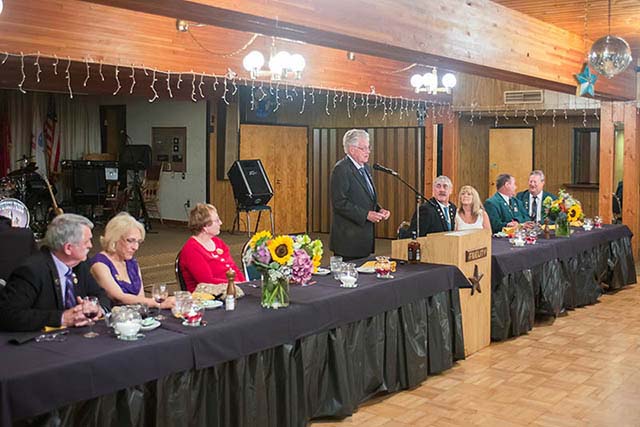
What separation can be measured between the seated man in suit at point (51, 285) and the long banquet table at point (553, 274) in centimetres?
341

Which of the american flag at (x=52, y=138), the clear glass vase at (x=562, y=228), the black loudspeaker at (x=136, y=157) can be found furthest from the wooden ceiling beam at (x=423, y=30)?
the american flag at (x=52, y=138)

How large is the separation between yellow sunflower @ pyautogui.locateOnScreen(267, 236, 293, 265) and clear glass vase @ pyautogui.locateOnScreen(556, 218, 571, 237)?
3.96 meters

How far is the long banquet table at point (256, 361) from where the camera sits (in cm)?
283

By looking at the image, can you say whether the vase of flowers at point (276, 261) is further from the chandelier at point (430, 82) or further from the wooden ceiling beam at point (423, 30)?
the chandelier at point (430, 82)

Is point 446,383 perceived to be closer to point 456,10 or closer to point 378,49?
point 378,49

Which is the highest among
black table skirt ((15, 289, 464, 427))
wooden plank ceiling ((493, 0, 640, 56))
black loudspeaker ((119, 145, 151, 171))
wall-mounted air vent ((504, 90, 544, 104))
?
wooden plank ceiling ((493, 0, 640, 56))

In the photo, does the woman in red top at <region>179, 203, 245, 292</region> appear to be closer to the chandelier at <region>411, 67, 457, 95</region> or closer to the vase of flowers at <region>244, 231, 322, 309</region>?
the vase of flowers at <region>244, 231, 322, 309</region>

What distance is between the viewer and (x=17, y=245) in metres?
5.86

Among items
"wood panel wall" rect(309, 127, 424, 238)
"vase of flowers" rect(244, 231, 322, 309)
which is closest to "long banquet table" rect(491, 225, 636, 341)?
"vase of flowers" rect(244, 231, 322, 309)

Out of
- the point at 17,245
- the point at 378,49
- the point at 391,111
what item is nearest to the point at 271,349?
the point at 378,49

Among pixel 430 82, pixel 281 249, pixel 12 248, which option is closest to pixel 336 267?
pixel 281 249

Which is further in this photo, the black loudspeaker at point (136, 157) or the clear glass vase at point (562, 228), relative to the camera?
the black loudspeaker at point (136, 157)

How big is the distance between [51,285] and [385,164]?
32.6 feet

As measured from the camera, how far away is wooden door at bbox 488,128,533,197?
1238cm
